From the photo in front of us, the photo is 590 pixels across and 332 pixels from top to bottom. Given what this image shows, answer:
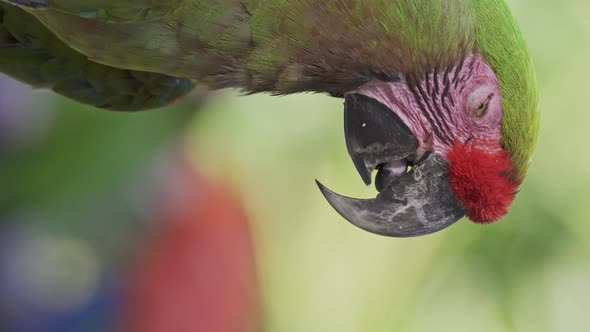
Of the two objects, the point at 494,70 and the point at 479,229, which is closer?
the point at 494,70

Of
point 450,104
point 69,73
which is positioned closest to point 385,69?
point 450,104

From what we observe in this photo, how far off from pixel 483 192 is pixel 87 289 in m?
1.93

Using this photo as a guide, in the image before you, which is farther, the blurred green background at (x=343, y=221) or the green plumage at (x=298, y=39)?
the blurred green background at (x=343, y=221)

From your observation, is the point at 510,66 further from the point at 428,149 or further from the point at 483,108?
the point at 428,149

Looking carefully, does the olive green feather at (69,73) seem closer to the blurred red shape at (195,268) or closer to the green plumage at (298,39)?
the green plumage at (298,39)

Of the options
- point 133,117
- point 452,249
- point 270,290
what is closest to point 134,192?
point 133,117

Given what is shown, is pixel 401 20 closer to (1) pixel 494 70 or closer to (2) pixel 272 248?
(1) pixel 494 70

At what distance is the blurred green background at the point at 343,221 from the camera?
9.12 feet

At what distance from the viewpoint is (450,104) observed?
41.7 inches

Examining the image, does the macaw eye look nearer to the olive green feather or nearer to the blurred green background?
the olive green feather

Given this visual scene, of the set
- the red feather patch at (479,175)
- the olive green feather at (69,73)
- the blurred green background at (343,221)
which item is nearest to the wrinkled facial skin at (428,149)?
the red feather patch at (479,175)

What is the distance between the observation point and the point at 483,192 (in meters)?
1.05

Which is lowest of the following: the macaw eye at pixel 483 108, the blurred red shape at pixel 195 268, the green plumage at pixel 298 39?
the blurred red shape at pixel 195 268

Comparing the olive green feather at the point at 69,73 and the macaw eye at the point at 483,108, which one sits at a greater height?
the olive green feather at the point at 69,73
